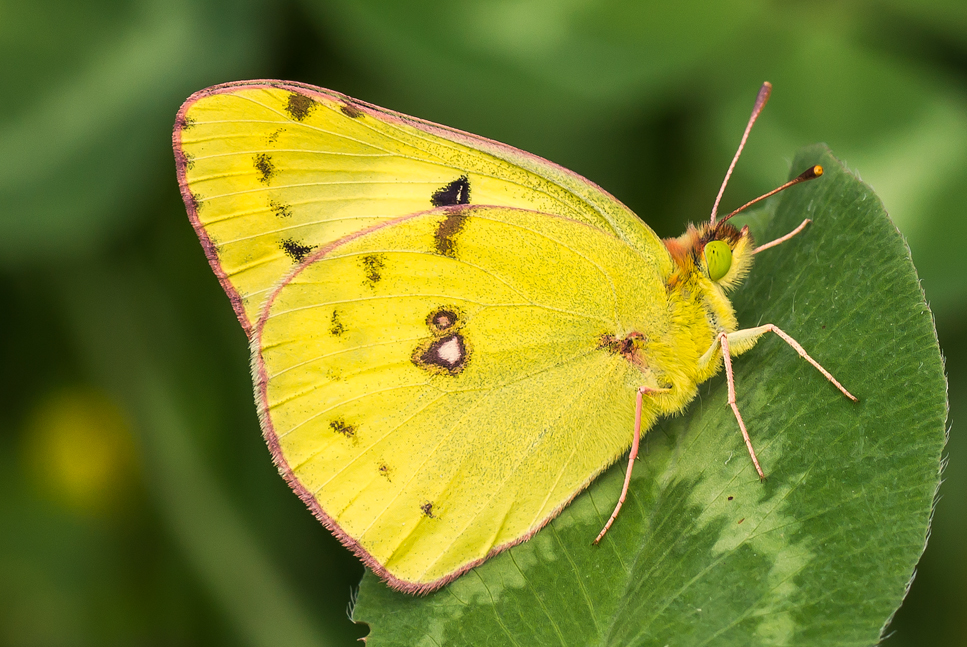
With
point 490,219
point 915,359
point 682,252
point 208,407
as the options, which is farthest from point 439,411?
point 208,407

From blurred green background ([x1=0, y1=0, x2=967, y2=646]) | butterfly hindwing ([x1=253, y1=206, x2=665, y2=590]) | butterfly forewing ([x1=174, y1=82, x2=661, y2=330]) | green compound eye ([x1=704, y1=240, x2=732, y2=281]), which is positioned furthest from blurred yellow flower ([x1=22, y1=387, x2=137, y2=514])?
green compound eye ([x1=704, y1=240, x2=732, y2=281])

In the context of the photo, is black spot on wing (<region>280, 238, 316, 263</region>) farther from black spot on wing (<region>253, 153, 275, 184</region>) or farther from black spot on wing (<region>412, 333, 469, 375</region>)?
black spot on wing (<region>412, 333, 469, 375</region>)

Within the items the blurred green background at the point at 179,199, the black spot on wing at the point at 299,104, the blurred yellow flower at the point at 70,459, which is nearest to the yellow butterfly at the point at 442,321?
the black spot on wing at the point at 299,104

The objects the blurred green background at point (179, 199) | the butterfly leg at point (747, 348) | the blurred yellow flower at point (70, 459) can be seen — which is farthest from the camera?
the blurred yellow flower at point (70, 459)

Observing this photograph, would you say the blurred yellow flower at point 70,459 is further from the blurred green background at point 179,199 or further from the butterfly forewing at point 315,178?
the butterfly forewing at point 315,178

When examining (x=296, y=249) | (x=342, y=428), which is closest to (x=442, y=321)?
(x=342, y=428)

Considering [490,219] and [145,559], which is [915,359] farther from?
[145,559]

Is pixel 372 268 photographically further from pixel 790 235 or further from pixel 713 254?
pixel 790 235

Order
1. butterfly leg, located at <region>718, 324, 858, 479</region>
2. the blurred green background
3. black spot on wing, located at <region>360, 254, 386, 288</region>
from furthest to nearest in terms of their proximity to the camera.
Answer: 1. the blurred green background
2. black spot on wing, located at <region>360, 254, 386, 288</region>
3. butterfly leg, located at <region>718, 324, 858, 479</region>
